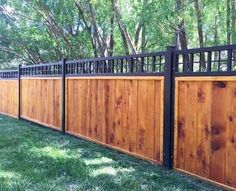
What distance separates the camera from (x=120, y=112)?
5.32 metres

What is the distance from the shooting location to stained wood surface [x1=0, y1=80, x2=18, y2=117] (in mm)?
10000

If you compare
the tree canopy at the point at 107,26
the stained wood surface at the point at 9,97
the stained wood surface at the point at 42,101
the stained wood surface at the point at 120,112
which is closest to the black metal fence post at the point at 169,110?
the stained wood surface at the point at 120,112

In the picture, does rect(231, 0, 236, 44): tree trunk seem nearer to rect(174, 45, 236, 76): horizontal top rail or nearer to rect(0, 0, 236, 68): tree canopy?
rect(0, 0, 236, 68): tree canopy

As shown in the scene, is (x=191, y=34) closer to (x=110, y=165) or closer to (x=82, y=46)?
(x=82, y=46)

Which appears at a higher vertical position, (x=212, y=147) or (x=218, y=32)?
(x=218, y=32)

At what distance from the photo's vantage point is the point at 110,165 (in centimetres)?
447

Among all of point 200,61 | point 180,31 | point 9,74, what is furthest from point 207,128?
point 9,74

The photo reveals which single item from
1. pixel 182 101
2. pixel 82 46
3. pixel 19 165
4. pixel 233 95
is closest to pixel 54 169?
pixel 19 165

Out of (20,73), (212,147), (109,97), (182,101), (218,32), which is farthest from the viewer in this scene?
(20,73)

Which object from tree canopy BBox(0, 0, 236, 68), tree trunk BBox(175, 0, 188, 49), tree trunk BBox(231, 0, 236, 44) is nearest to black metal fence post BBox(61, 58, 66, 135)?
tree canopy BBox(0, 0, 236, 68)

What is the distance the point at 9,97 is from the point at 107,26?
11.2ft

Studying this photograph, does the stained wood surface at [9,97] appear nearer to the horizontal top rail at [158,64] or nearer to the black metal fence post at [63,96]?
the horizontal top rail at [158,64]

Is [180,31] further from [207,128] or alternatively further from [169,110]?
[207,128]

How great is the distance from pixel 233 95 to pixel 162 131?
3.92ft
